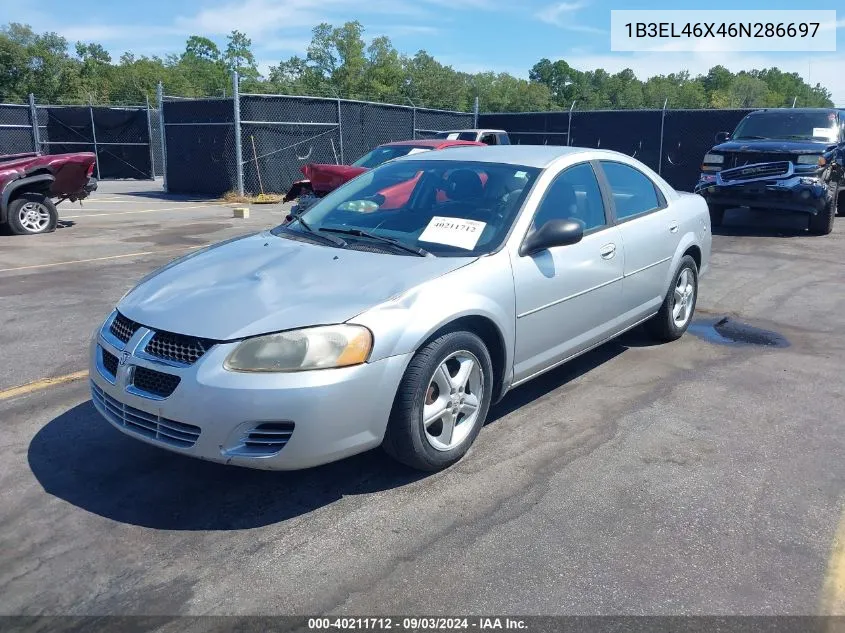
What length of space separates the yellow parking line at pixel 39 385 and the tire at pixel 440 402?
8.61ft

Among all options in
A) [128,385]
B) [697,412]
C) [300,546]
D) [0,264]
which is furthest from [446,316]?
[0,264]

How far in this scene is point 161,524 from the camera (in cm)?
324

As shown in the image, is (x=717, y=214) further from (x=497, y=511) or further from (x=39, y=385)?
(x=39, y=385)

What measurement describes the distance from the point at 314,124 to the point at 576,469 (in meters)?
16.3

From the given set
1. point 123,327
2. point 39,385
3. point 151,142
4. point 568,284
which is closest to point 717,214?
point 568,284

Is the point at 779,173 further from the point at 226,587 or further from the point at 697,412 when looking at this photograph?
the point at 226,587

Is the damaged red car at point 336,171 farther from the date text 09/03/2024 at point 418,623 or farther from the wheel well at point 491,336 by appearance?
the date text 09/03/2024 at point 418,623

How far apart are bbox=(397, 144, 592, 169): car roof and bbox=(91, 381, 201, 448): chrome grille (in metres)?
2.53

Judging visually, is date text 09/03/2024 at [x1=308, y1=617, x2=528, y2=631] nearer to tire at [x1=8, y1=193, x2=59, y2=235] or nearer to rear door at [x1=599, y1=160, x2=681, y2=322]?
rear door at [x1=599, y1=160, x2=681, y2=322]

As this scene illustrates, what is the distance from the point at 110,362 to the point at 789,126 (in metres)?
12.2

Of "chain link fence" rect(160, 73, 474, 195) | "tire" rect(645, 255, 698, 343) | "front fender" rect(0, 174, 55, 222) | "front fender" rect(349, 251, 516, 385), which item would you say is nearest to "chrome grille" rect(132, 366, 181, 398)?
"front fender" rect(349, 251, 516, 385)

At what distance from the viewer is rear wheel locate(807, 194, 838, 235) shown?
11945 millimetres

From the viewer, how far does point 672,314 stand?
586 cm

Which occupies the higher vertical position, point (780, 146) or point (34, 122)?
point (34, 122)
